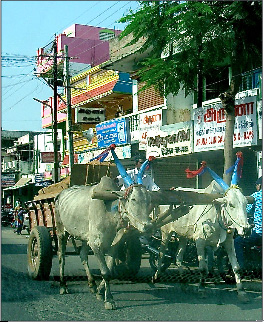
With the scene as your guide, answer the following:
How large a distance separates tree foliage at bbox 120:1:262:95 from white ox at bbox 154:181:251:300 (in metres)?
3.70

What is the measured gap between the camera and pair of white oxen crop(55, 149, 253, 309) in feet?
20.1

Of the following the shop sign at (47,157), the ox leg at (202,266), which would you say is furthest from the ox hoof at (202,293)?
the shop sign at (47,157)

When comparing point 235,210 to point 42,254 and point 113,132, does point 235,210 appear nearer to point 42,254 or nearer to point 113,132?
point 42,254

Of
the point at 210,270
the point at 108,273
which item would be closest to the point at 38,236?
the point at 108,273

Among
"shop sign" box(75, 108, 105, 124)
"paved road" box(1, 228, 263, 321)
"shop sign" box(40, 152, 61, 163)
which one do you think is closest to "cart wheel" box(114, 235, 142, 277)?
"paved road" box(1, 228, 263, 321)

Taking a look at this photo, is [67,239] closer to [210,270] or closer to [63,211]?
[63,211]

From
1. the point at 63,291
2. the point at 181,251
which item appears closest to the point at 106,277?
the point at 63,291

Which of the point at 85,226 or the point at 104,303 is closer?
the point at 104,303

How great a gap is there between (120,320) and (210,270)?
298 cm

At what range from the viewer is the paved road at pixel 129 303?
6.03 m

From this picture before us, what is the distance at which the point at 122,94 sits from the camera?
66.1ft

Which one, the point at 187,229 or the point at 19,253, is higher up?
the point at 187,229

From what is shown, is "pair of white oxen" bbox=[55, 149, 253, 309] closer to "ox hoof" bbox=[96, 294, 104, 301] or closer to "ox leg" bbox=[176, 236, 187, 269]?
"ox hoof" bbox=[96, 294, 104, 301]

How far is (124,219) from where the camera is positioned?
248 inches
